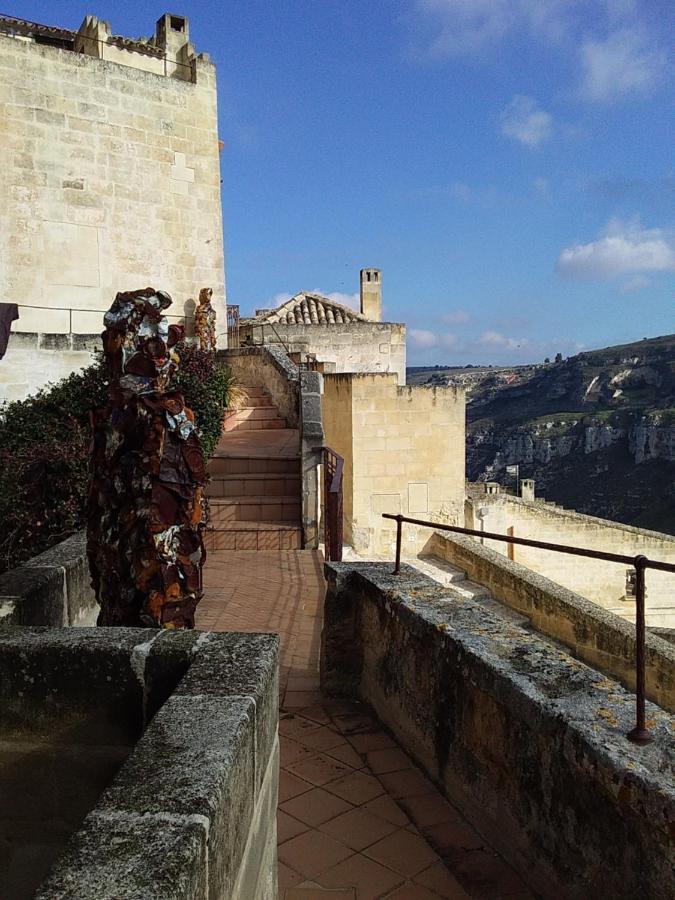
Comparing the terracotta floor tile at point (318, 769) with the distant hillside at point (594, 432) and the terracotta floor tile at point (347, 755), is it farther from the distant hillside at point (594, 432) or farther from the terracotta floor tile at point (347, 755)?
the distant hillside at point (594, 432)

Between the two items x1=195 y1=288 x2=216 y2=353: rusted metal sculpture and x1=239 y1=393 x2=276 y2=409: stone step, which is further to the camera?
x1=195 y1=288 x2=216 y2=353: rusted metal sculpture

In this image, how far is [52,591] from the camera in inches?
158

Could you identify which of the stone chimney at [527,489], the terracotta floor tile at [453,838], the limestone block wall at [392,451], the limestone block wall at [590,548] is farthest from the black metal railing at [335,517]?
the stone chimney at [527,489]

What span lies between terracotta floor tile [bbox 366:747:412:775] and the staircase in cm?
533

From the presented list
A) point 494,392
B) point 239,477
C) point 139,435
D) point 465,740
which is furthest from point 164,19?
point 494,392

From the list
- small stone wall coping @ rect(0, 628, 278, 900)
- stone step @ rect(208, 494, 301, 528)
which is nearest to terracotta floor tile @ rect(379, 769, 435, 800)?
small stone wall coping @ rect(0, 628, 278, 900)

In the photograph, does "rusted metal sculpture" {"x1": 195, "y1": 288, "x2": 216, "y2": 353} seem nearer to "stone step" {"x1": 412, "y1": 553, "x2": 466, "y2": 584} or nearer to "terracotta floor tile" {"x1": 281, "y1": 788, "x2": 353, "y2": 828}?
"stone step" {"x1": 412, "y1": 553, "x2": 466, "y2": 584}

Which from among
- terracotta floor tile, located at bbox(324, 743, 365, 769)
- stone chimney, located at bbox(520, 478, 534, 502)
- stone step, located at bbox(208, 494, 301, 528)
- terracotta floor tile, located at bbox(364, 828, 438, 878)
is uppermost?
stone step, located at bbox(208, 494, 301, 528)

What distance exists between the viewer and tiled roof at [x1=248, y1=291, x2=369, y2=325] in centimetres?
2484

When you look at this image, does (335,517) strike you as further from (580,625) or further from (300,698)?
(580,625)

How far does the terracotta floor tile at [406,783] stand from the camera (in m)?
3.31

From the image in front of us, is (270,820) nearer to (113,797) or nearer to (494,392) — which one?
(113,797)

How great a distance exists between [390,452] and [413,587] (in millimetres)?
12219

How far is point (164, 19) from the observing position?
17.2 meters
